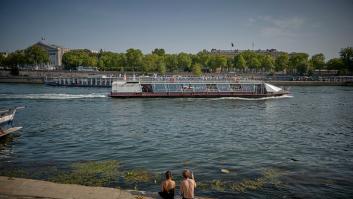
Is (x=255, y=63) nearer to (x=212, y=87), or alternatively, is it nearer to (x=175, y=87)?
(x=212, y=87)

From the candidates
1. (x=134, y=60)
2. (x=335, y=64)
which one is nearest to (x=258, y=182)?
(x=134, y=60)

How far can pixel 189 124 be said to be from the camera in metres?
46.8

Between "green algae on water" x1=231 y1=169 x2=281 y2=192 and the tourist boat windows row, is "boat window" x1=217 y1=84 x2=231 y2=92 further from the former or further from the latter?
"green algae on water" x1=231 y1=169 x2=281 y2=192

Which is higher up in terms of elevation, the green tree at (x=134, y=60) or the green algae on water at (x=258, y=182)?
the green tree at (x=134, y=60)

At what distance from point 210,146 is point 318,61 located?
567ft

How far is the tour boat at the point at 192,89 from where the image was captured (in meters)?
84.7

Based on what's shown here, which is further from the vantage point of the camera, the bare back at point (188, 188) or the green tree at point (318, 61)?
the green tree at point (318, 61)

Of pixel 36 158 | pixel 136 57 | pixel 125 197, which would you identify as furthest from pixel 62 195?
pixel 136 57

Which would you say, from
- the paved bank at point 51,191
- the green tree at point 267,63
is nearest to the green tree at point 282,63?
the green tree at point 267,63

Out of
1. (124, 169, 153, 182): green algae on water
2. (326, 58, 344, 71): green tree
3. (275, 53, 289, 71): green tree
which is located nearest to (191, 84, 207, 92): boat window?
(124, 169, 153, 182): green algae on water

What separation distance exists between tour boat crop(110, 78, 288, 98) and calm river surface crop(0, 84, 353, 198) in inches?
1020

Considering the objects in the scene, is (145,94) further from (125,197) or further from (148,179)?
(125,197)

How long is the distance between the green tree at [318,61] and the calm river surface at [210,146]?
140035mm

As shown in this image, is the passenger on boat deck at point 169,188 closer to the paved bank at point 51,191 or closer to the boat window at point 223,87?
the paved bank at point 51,191
